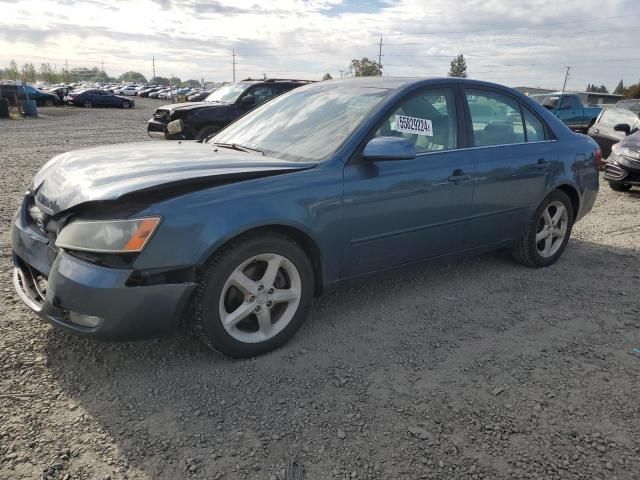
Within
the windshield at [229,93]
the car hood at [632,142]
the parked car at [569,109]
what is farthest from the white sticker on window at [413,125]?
the parked car at [569,109]

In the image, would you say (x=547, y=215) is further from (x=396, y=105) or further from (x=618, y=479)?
(x=618, y=479)

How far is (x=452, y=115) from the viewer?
3732 mm

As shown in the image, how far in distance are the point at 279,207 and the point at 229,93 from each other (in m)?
9.93

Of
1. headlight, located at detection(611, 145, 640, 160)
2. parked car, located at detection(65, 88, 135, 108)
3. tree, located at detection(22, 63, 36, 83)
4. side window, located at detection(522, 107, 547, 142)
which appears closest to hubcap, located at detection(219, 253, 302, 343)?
side window, located at detection(522, 107, 547, 142)

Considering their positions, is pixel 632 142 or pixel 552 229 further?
pixel 632 142

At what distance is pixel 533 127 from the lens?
4.33 metres

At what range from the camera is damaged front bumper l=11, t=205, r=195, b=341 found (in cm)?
239

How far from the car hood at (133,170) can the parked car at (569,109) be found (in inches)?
665

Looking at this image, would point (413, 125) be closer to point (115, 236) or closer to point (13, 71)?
point (115, 236)

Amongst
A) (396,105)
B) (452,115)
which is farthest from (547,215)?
(396,105)

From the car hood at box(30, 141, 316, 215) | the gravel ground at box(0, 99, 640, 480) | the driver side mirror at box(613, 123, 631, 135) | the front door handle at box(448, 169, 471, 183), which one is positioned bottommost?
the gravel ground at box(0, 99, 640, 480)

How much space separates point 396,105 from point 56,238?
2.23m

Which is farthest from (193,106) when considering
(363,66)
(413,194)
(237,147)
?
(363,66)

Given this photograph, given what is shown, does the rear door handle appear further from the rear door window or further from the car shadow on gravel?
the car shadow on gravel
